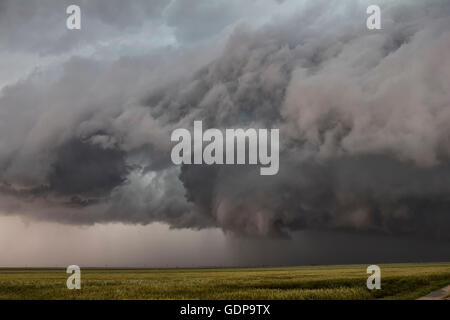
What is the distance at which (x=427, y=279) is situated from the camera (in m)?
47.5
